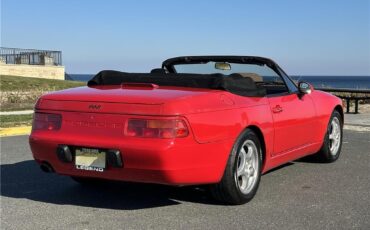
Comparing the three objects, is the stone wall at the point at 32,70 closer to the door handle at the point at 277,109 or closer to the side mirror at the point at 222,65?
the side mirror at the point at 222,65

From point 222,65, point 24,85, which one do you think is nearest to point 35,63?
point 24,85

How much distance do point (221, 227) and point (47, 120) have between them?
1.84 metres

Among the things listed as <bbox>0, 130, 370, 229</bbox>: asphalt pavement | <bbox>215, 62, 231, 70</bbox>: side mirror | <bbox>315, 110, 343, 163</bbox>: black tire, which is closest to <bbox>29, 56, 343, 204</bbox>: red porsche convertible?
<bbox>0, 130, 370, 229</bbox>: asphalt pavement

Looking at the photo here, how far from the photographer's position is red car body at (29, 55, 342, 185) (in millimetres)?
4352

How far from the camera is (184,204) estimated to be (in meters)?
5.00

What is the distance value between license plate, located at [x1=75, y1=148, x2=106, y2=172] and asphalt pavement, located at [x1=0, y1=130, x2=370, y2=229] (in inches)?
16.2

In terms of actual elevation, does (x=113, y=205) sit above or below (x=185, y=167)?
below

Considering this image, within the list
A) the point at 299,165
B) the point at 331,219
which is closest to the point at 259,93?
the point at 331,219

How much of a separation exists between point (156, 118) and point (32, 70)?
98.1 ft

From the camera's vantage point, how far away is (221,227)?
4.26 m

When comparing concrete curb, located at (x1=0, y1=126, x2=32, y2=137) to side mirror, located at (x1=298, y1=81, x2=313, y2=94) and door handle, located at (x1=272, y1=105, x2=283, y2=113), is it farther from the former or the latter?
door handle, located at (x1=272, y1=105, x2=283, y2=113)

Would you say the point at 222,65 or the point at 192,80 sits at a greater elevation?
the point at 222,65

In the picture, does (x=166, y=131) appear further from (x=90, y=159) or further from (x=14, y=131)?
(x=14, y=131)

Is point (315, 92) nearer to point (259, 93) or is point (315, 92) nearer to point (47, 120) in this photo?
point (259, 93)
